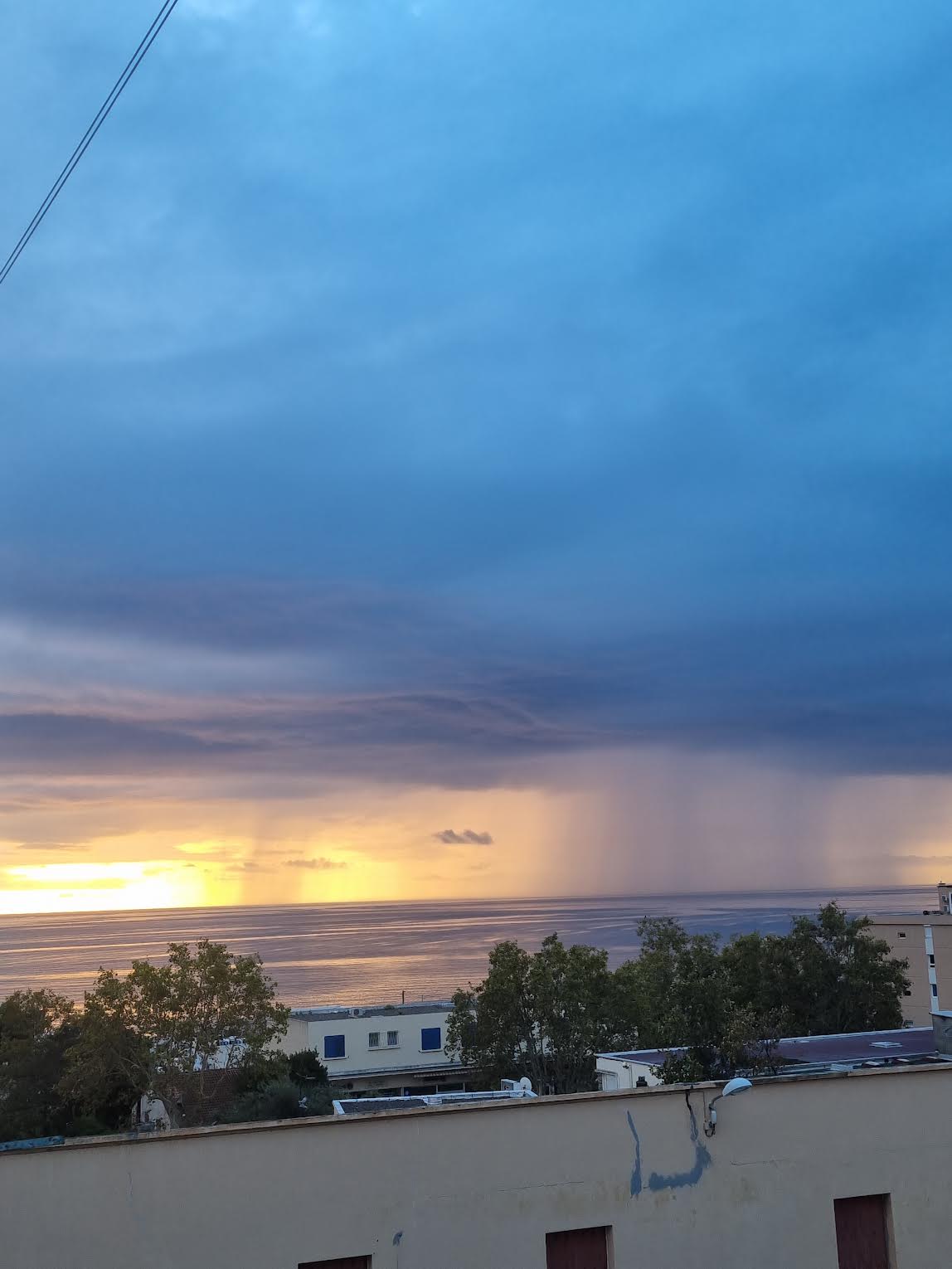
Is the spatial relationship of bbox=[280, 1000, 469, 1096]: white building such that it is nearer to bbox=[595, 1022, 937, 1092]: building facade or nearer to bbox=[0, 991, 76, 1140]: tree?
bbox=[0, 991, 76, 1140]: tree

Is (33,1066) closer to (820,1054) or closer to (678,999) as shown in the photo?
(678,999)

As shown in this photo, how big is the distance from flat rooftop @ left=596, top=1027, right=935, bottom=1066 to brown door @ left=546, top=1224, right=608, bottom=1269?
21.8 m

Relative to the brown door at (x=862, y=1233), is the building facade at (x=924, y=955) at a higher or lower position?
lower

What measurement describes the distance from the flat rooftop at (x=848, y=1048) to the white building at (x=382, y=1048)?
Result: 22.0 metres

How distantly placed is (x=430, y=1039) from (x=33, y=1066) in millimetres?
22162

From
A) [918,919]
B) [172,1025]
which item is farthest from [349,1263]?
[918,919]

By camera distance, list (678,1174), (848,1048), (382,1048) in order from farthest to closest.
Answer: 1. (382,1048)
2. (848,1048)
3. (678,1174)

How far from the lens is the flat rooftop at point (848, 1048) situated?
33.4m

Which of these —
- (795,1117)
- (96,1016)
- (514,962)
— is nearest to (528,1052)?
(514,962)

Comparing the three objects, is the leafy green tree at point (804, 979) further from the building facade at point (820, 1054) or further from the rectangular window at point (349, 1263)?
the rectangular window at point (349, 1263)

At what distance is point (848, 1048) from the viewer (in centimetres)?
3650

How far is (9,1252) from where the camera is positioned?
10844 mm

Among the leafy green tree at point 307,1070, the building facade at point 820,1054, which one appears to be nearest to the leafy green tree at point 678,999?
the building facade at point 820,1054

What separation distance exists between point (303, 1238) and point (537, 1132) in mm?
2883
